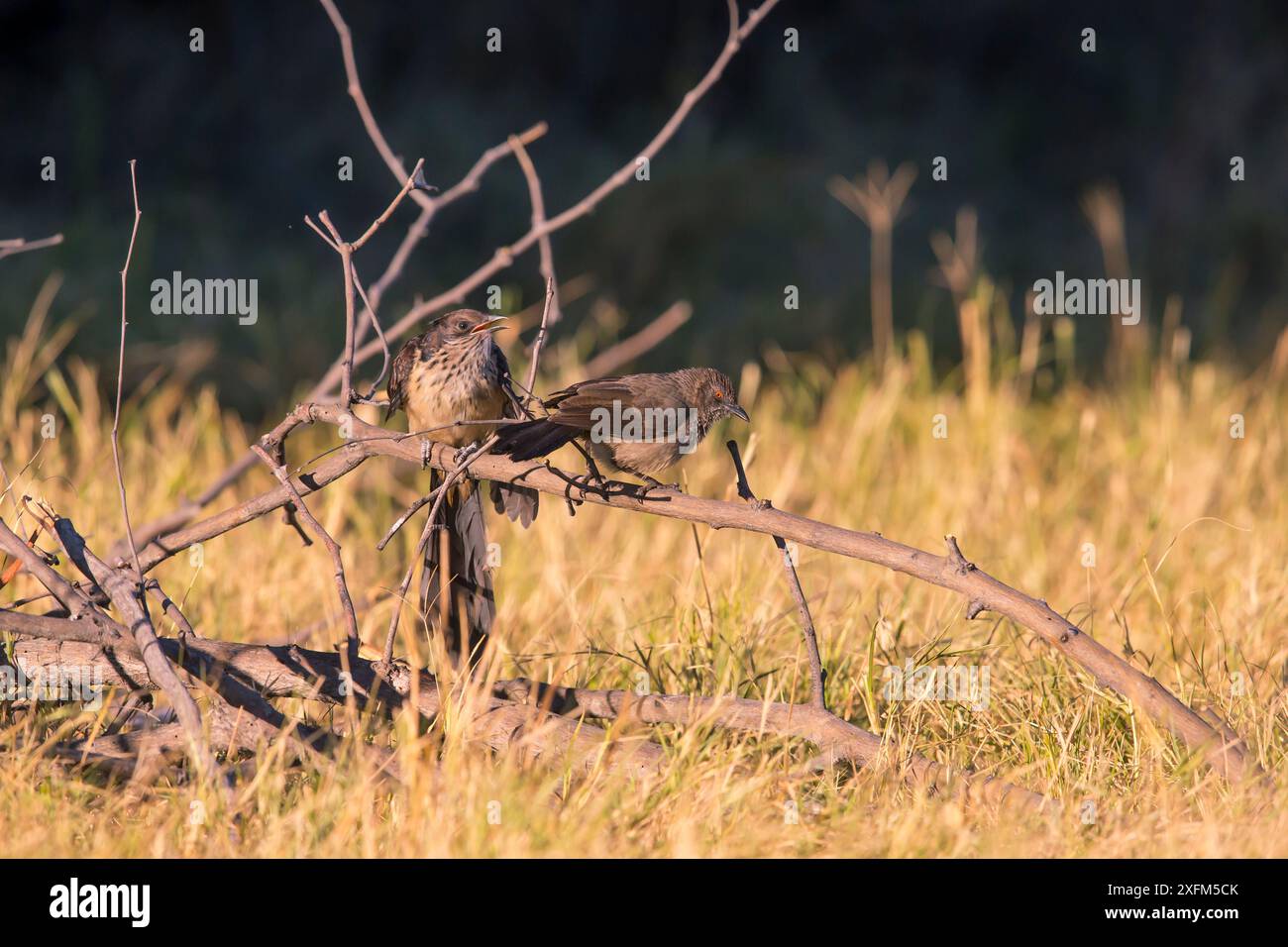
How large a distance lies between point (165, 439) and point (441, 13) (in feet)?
26.7

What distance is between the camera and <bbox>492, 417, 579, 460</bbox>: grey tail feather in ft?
9.87

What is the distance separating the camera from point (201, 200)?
36.5ft

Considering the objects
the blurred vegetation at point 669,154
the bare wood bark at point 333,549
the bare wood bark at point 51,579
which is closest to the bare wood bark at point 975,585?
the bare wood bark at point 333,549

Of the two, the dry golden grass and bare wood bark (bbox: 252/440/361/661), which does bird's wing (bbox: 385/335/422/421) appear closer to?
the dry golden grass

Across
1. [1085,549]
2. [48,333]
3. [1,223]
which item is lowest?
[1085,549]

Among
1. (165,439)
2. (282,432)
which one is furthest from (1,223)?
(282,432)

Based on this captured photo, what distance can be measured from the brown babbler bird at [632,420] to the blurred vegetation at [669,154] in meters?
4.15

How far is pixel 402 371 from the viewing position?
433 centimetres

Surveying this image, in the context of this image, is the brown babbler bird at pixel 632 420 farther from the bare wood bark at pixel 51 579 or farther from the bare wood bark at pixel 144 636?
the bare wood bark at pixel 51 579

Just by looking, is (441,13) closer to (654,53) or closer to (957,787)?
(654,53)

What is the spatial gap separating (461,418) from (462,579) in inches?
20.4

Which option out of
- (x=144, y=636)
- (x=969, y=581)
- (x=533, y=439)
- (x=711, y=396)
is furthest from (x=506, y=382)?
(x=969, y=581)

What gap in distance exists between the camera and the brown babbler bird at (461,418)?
12.2 ft

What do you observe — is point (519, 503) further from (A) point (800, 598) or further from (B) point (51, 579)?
(B) point (51, 579)
